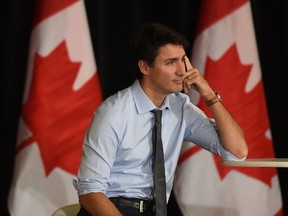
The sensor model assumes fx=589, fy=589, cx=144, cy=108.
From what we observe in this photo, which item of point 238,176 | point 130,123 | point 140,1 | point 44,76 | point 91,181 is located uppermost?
point 140,1

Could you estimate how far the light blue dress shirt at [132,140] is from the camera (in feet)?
6.87

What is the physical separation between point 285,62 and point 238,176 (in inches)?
32.5

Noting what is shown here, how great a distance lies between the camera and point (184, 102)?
2.39 metres

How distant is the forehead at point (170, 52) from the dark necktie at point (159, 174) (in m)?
0.26

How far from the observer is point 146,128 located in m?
2.24

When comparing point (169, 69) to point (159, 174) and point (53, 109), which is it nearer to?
point (159, 174)

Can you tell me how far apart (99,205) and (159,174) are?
0.29 m

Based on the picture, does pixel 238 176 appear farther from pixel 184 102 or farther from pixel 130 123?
pixel 130 123

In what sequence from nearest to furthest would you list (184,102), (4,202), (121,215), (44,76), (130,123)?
(121,215), (130,123), (184,102), (44,76), (4,202)

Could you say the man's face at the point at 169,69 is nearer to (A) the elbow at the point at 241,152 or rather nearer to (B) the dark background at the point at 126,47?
(A) the elbow at the point at 241,152

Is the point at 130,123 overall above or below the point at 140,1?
below

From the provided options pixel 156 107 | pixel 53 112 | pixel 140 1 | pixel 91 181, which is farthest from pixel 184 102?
pixel 140 1

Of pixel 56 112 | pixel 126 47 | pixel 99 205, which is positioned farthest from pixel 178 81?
pixel 126 47

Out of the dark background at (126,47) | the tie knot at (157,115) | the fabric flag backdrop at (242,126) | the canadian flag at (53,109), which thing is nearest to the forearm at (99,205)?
the tie knot at (157,115)
